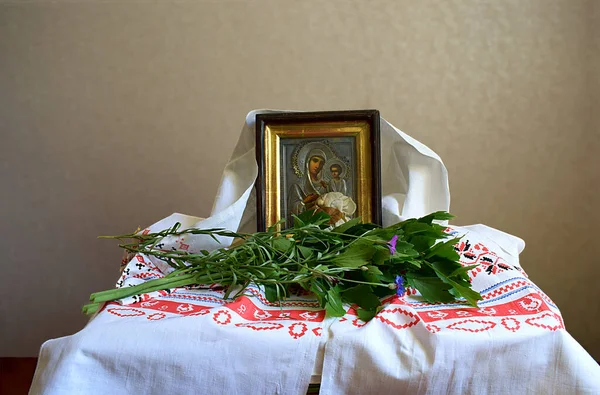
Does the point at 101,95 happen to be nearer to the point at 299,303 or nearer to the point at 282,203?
the point at 282,203

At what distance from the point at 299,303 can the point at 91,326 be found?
32 centimetres

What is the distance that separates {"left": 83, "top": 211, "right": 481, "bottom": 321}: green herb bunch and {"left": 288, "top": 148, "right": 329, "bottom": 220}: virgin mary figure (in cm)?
20

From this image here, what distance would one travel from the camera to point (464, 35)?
1894 mm

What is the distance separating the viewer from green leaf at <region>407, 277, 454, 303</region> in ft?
2.86

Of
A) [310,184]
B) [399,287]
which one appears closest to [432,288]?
[399,287]

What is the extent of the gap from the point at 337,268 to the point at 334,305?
0.22ft

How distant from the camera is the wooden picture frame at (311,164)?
46.4 inches

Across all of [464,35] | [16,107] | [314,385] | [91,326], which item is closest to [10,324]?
[16,107]

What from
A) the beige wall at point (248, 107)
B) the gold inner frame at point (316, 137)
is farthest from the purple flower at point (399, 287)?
the beige wall at point (248, 107)

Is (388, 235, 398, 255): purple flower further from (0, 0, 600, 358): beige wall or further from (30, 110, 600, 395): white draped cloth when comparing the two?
(0, 0, 600, 358): beige wall

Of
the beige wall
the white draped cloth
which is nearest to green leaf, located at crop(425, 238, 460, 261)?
the white draped cloth

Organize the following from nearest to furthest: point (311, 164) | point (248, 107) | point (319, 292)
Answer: point (319, 292) → point (311, 164) → point (248, 107)

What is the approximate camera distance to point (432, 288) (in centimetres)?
89

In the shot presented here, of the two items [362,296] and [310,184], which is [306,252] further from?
[310,184]
